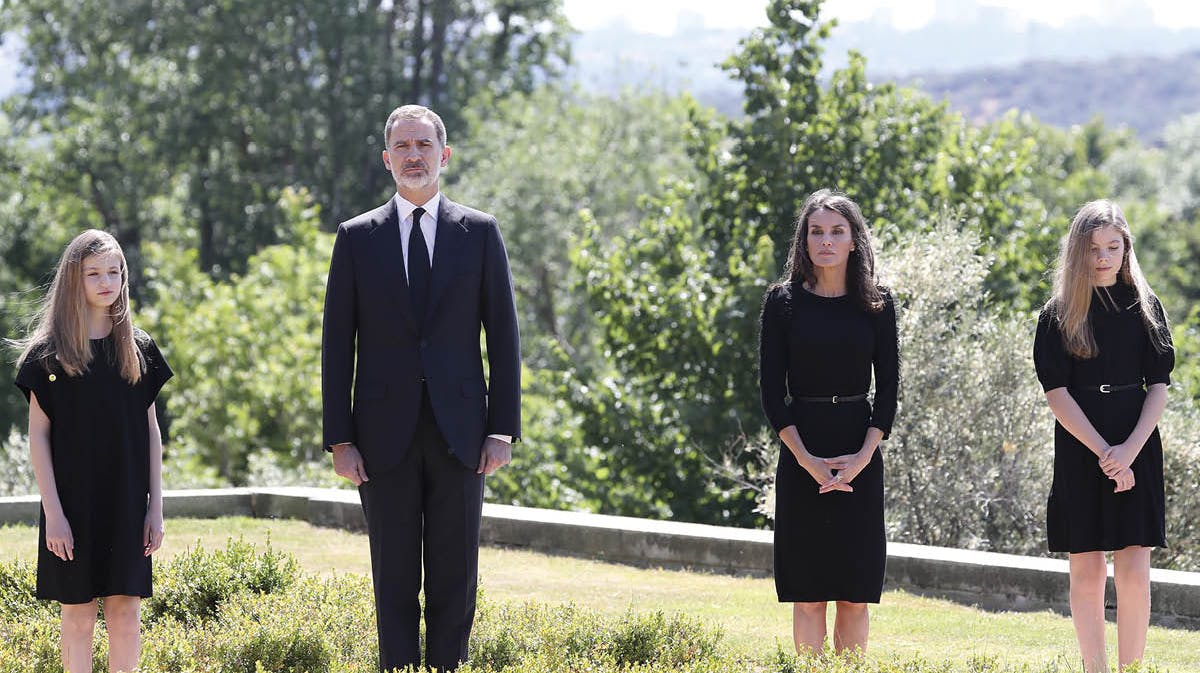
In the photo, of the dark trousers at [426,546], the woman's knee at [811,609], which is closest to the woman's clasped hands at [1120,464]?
the woman's knee at [811,609]

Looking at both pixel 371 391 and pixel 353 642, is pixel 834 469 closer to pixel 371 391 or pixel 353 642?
pixel 371 391

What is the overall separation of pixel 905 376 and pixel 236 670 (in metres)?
5.25

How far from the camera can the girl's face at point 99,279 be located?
5.24 metres

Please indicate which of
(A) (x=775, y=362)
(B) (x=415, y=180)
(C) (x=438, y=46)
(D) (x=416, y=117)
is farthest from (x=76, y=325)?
(C) (x=438, y=46)

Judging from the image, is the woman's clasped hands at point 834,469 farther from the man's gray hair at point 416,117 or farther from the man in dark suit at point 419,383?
the man's gray hair at point 416,117

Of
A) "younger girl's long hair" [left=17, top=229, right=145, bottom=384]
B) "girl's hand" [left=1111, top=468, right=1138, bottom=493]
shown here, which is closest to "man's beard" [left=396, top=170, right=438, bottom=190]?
"younger girl's long hair" [left=17, top=229, right=145, bottom=384]

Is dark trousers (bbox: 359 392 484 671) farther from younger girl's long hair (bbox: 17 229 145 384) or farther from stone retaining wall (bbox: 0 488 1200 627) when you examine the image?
stone retaining wall (bbox: 0 488 1200 627)

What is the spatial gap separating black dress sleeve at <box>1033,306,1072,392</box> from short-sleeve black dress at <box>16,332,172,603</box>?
334 cm

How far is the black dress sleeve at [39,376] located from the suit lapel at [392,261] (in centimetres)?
124

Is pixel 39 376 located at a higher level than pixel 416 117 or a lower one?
lower

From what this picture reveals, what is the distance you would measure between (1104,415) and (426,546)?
252cm

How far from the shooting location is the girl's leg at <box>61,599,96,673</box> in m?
5.25

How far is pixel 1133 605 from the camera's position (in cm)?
536

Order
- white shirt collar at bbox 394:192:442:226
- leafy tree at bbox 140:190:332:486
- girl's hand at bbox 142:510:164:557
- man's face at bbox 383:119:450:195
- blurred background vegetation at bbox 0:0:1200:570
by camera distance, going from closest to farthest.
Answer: man's face at bbox 383:119:450:195, white shirt collar at bbox 394:192:442:226, girl's hand at bbox 142:510:164:557, blurred background vegetation at bbox 0:0:1200:570, leafy tree at bbox 140:190:332:486
